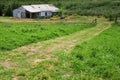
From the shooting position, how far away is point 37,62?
690 inches

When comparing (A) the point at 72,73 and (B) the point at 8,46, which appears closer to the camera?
(A) the point at 72,73

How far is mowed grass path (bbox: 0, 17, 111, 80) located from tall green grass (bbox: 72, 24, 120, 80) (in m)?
0.84

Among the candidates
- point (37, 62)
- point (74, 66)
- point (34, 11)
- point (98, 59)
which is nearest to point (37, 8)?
point (34, 11)

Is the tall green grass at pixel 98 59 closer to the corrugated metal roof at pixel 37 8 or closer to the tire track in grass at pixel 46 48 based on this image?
the tire track in grass at pixel 46 48

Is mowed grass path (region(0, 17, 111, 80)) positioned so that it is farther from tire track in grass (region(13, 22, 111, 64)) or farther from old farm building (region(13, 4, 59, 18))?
old farm building (region(13, 4, 59, 18))

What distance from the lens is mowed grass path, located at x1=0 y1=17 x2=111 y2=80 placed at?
15.4 metres

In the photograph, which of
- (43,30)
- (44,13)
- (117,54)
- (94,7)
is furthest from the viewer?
(94,7)

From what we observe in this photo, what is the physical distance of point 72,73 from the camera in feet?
53.0

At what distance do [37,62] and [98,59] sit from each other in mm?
4454

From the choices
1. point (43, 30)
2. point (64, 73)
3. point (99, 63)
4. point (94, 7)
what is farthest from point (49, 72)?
point (94, 7)

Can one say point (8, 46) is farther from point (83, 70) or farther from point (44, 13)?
point (44, 13)

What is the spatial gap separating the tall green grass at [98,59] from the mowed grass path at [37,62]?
32.9 inches

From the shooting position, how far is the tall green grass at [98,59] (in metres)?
16.5

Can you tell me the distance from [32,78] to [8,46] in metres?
7.54
